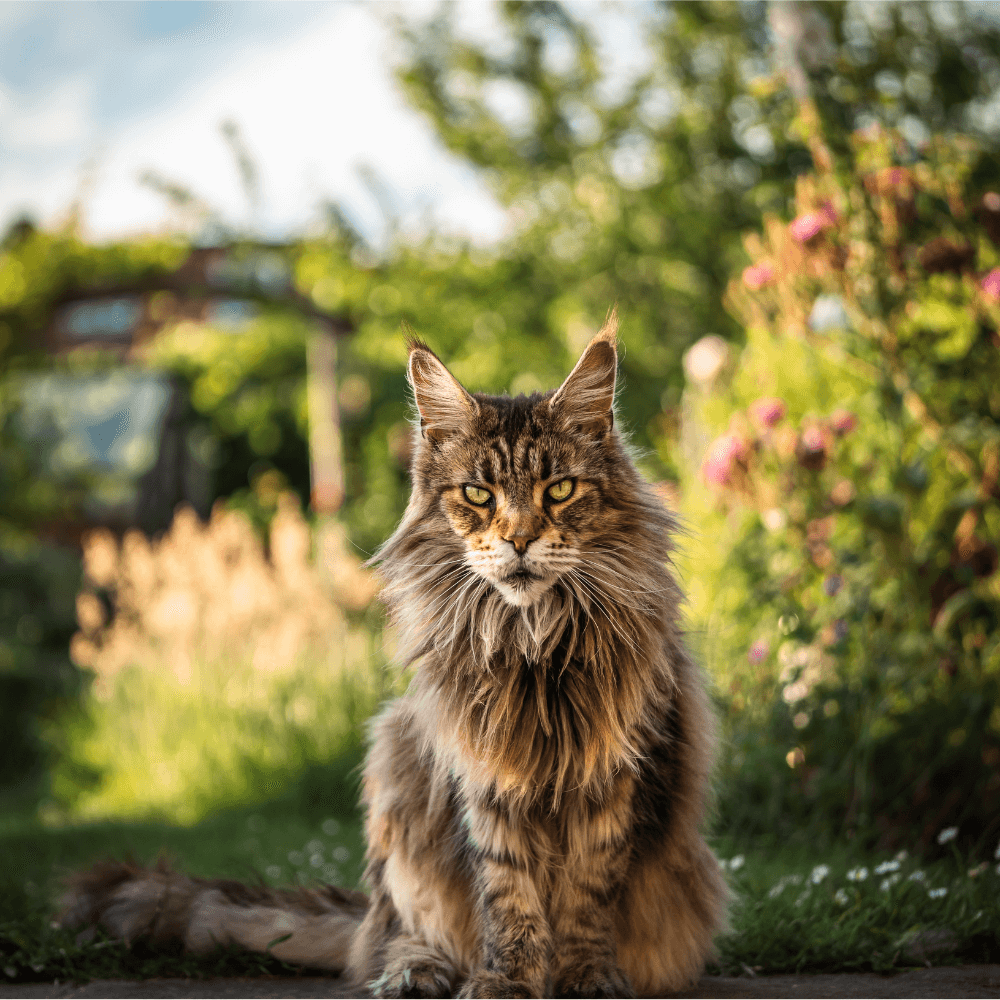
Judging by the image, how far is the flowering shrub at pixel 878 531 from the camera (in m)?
3.39

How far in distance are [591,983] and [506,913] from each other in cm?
23

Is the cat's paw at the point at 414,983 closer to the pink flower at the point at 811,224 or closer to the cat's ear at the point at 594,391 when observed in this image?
the cat's ear at the point at 594,391

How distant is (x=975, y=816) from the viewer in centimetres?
332

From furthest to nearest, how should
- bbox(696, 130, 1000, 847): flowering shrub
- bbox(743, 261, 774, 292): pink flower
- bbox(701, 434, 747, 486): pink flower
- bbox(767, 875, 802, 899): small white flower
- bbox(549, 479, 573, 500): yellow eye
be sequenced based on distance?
bbox(743, 261, 774, 292): pink flower → bbox(701, 434, 747, 486): pink flower → bbox(696, 130, 1000, 847): flowering shrub → bbox(767, 875, 802, 899): small white flower → bbox(549, 479, 573, 500): yellow eye

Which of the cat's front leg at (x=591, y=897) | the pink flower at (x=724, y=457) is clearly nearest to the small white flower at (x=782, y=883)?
the cat's front leg at (x=591, y=897)

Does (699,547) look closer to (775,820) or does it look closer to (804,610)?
(804,610)

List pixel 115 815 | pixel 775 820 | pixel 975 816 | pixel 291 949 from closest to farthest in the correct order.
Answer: pixel 291 949, pixel 975 816, pixel 775 820, pixel 115 815

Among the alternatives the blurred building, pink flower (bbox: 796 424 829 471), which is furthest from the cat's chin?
the blurred building

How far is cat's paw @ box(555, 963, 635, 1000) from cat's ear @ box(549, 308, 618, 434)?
1.22 m

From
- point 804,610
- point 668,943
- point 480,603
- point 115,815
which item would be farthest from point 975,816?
point 115,815

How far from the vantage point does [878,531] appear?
3.40m

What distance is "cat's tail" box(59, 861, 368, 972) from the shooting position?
7.90 ft

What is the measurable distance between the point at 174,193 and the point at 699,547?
21.8ft

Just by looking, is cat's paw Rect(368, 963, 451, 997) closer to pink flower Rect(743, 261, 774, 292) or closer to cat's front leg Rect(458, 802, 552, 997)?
cat's front leg Rect(458, 802, 552, 997)
